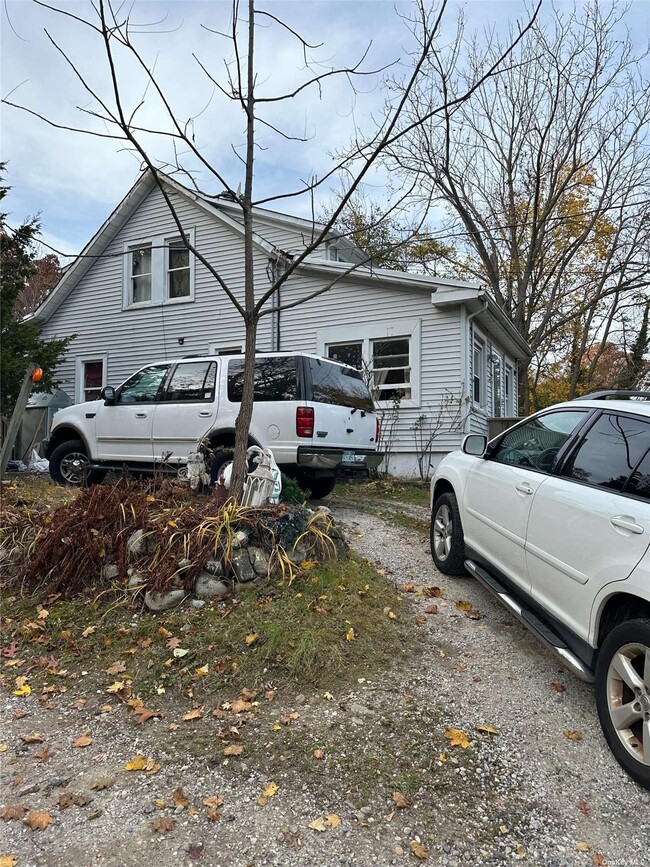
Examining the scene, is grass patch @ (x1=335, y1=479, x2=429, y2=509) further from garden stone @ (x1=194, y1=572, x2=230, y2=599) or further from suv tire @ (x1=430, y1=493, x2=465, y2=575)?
garden stone @ (x1=194, y1=572, x2=230, y2=599)

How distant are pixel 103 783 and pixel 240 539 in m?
1.99

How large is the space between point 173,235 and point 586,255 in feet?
49.9

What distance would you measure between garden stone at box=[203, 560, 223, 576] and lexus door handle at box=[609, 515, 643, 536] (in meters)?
2.70

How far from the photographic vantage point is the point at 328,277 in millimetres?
12016

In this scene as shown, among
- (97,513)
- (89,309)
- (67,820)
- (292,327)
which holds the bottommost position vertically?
(67,820)

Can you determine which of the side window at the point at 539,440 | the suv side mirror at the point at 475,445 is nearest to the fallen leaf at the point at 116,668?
the side window at the point at 539,440

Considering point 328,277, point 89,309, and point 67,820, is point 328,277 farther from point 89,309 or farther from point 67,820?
point 67,820

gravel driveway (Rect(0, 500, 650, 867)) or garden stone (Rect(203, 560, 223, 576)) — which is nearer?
gravel driveway (Rect(0, 500, 650, 867))

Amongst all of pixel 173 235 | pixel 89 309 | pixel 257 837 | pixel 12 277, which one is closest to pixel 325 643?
pixel 257 837

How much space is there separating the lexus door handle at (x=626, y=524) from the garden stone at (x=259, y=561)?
2477mm

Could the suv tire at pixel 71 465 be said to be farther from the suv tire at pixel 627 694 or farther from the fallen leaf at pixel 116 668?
the suv tire at pixel 627 694

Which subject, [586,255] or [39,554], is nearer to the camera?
[39,554]

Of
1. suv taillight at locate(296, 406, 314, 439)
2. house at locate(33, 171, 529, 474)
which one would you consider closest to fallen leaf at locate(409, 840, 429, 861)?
suv taillight at locate(296, 406, 314, 439)

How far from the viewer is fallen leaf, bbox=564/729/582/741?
277 centimetres
